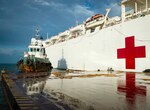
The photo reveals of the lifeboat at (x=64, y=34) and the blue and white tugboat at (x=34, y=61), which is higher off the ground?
the lifeboat at (x=64, y=34)

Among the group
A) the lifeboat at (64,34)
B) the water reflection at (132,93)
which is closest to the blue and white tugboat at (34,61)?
the lifeboat at (64,34)

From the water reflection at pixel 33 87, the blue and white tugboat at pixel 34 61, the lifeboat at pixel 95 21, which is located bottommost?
the water reflection at pixel 33 87

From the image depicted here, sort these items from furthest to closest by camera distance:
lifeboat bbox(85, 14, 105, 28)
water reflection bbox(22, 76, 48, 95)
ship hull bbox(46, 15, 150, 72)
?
lifeboat bbox(85, 14, 105, 28), ship hull bbox(46, 15, 150, 72), water reflection bbox(22, 76, 48, 95)

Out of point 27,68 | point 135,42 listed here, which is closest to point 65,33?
point 27,68

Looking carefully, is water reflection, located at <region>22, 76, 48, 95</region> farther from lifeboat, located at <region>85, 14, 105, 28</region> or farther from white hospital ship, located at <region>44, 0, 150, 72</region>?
lifeboat, located at <region>85, 14, 105, 28</region>

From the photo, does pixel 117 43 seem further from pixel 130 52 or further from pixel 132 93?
pixel 132 93

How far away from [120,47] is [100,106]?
35.2ft

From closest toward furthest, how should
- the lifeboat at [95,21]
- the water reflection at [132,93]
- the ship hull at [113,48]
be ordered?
the water reflection at [132,93]
the ship hull at [113,48]
the lifeboat at [95,21]

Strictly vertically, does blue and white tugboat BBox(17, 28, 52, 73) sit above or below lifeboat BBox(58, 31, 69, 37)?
below

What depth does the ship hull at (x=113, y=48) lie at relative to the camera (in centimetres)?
1231

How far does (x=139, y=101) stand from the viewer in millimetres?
4078

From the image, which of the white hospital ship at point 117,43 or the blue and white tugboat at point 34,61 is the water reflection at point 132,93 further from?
the blue and white tugboat at point 34,61

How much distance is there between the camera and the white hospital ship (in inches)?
489

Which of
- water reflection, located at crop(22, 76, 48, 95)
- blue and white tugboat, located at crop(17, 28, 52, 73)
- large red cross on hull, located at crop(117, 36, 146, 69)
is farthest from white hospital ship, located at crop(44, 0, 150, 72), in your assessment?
water reflection, located at crop(22, 76, 48, 95)
